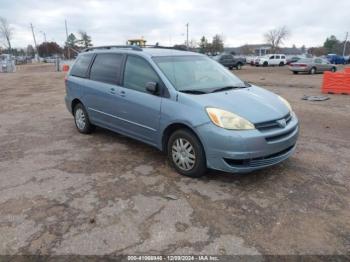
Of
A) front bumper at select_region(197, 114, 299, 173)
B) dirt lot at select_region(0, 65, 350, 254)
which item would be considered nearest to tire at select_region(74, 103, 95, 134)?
dirt lot at select_region(0, 65, 350, 254)

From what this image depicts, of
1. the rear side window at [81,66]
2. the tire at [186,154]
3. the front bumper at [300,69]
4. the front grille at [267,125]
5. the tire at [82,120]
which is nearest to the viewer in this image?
the front grille at [267,125]

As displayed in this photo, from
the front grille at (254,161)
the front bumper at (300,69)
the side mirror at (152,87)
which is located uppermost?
the side mirror at (152,87)

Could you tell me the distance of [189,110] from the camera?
3.89 metres

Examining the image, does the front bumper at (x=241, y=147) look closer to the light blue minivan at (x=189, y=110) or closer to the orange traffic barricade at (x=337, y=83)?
the light blue minivan at (x=189, y=110)

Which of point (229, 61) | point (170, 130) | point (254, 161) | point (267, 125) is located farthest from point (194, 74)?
point (229, 61)

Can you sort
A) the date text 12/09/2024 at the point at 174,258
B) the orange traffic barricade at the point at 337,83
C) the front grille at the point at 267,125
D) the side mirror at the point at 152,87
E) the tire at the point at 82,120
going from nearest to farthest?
the date text 12/09/2024 at the point at 174,258
the front grille at the point at 267,125
the side mirror at the point at 152,87
the tire at the point at 82,120
the orange traffic barricade at the point at 337,83

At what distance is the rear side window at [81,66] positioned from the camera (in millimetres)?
5914

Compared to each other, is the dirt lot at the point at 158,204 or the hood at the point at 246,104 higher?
the hood at the point at 246,104

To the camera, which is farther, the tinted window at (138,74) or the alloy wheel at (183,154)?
the tinted window at (138,74)

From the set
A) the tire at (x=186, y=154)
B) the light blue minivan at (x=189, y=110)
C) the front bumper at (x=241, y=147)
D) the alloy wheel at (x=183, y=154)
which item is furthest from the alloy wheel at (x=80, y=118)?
the front bumper at (x=241, y=147)

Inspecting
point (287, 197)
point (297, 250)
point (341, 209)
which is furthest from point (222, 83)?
point (297, 250)

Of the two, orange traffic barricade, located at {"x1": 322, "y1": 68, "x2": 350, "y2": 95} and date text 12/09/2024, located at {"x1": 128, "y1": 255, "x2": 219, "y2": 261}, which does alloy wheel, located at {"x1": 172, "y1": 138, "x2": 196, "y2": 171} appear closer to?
date text 12/09/2024, located at {"x1": 128, "y1": 255, "x2": 219, "y2": 261}

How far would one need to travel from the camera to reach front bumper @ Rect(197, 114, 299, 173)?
11.8 ft

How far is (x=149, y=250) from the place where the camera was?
8.85ft
